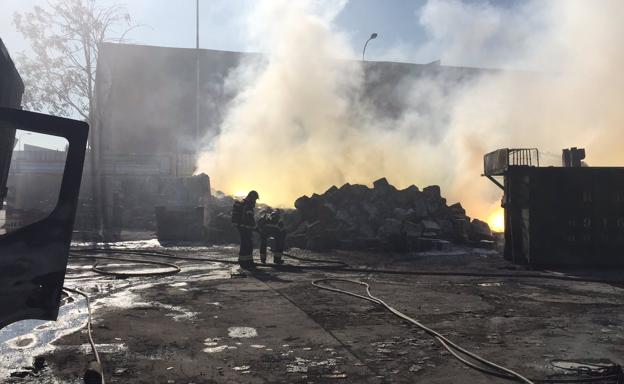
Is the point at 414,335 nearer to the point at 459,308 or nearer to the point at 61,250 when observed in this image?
the point at 459,308

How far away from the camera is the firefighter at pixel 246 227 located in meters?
10.0

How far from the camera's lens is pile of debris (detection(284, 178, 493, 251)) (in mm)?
13336

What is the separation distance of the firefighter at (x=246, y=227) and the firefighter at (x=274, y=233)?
1.66 feet

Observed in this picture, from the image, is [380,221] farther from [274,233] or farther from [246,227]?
[246,227]

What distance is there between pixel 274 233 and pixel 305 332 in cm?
547

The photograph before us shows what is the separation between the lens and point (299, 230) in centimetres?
1448

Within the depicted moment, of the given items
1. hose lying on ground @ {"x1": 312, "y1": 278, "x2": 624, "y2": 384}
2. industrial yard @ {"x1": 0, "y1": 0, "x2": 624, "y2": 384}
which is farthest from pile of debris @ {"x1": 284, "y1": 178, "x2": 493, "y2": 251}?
hose lying on ground @ {"x1": 312, "y1": 278, "x2": 624, "y2": 384}

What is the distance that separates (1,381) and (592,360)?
15.9ft

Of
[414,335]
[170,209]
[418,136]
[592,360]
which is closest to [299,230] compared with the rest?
[170,209]

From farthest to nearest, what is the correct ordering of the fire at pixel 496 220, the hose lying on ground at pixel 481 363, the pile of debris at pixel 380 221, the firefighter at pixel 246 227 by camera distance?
the fire at pixel 496 220 < the pile of debris at pixel 380 221 < the firefighter at pixel 246 227 < the hose lying on ground at pixel 481 363

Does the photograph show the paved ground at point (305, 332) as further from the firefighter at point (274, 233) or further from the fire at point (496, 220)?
the fire at point (496, 220)

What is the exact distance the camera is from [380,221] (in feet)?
47.0

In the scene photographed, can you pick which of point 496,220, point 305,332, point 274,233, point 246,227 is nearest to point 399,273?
point 274,233

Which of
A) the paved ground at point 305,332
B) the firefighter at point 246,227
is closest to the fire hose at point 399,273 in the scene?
the paved ground at point 305,332
